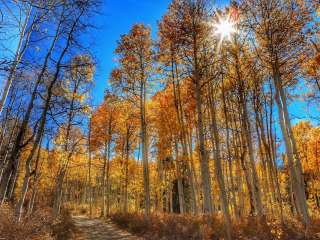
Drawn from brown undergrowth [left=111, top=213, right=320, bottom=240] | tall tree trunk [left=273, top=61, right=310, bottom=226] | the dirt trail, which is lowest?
the dirt trail

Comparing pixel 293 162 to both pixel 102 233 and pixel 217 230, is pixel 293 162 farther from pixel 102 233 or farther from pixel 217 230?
pixel 102 233

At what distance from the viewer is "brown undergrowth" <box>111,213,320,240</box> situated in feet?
25.7

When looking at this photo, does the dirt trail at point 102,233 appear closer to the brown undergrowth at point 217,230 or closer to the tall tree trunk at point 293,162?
the brown undergrowth at point 217,230

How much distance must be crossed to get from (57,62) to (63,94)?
3.61 feet

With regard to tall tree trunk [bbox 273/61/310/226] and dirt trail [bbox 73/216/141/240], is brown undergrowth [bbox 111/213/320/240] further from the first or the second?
dirt trail [bbox 73/216/141/240]

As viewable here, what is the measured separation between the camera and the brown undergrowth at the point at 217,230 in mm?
7835

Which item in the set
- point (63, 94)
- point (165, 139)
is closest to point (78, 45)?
point (63, 94)

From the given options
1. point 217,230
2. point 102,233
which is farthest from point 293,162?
point 102,233

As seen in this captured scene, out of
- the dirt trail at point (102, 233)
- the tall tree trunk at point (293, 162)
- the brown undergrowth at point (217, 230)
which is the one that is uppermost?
the tall tree trunk at point (293, 162)

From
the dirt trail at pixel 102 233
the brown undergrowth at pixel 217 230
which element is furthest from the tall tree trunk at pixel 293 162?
the dirt trail at pixel 102 233

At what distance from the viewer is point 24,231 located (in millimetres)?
6016

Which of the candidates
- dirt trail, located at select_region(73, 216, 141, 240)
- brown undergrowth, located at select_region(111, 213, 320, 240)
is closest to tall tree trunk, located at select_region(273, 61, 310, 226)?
brown undergrowth, located at select_region(111, 213, 320, 240)

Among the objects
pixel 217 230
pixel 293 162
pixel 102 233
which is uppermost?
pixel 293 162

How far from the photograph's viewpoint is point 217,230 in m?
8.42
